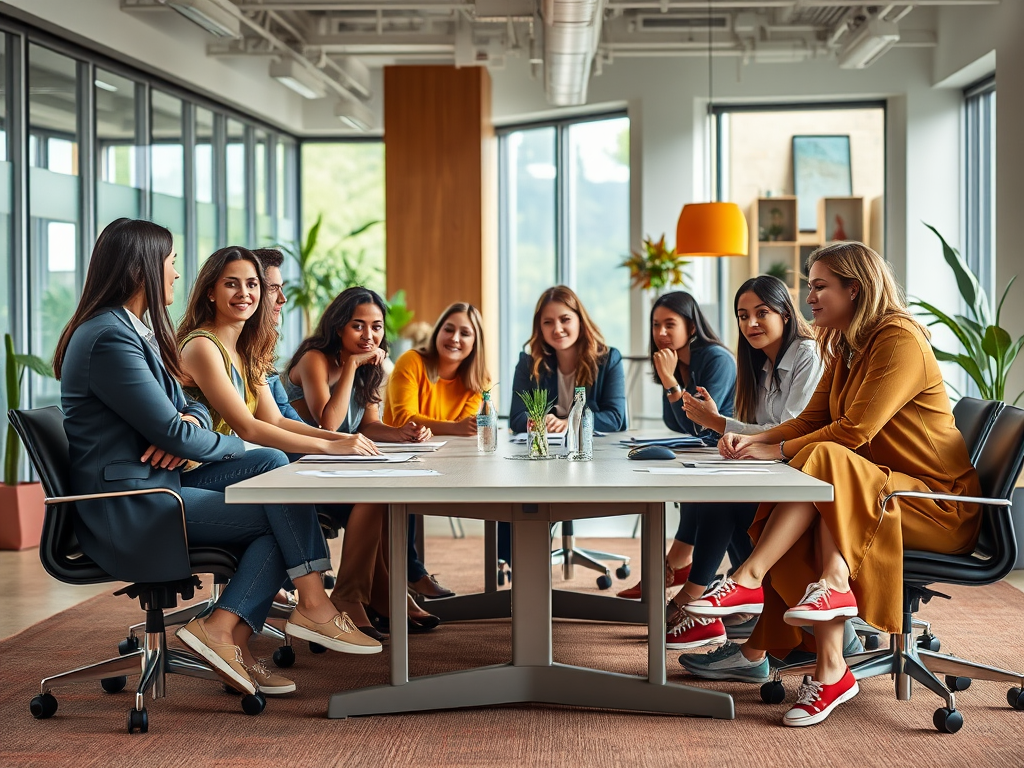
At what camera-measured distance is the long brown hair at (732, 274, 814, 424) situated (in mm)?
3795

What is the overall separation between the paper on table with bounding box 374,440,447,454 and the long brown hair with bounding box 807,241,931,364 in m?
1.31

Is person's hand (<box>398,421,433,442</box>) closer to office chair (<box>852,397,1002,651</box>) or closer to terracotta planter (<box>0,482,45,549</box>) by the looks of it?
office chair (<box>852,397,1002,651</box>)

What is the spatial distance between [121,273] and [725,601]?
1.76 meters

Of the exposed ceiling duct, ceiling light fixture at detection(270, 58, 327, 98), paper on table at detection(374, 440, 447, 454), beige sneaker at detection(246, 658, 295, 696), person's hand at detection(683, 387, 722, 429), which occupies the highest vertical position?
ceiling light fixture at detection(270, 58, 327, 98)

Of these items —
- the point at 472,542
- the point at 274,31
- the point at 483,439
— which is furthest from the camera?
the point at 274,31

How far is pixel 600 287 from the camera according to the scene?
388 inches

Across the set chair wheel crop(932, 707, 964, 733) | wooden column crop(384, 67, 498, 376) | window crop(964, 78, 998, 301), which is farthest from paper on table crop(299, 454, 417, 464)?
wooden column crop(384, 67, 498, 376)

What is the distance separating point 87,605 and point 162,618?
161cm

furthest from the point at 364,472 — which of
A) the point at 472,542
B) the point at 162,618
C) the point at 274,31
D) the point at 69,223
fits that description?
the point at 274,31

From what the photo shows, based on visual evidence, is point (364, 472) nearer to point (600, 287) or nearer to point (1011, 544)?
point (1011, 544)

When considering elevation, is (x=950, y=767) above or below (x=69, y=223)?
below

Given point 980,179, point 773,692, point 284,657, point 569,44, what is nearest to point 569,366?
point 284,657

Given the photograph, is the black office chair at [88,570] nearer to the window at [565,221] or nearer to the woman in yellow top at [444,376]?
the woman in yellow top at [444,376]

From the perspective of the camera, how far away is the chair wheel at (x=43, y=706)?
2795 millimetres
